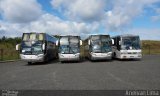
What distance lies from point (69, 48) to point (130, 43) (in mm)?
7011

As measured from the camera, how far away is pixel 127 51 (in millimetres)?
34188

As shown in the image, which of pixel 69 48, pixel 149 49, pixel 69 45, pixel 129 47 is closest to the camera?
pixel 69 48

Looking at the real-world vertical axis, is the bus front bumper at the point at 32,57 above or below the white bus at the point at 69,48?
below

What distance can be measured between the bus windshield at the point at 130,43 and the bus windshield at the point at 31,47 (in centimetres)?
950

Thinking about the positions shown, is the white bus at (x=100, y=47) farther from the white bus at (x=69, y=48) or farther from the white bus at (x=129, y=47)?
the white bus at (x=69, y=48)

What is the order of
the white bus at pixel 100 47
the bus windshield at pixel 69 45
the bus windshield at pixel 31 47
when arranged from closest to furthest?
the bus windshield at pixel 31 47 → the bus windshield at pixel 69 45 → the white bus at pixel 100 47

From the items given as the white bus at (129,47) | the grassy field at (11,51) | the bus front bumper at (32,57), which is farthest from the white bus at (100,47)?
the grassy field at (11,51)

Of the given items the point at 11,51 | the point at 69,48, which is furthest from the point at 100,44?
the point at 11,51

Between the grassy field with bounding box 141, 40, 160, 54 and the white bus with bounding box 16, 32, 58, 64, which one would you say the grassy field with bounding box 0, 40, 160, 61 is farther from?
the white bus with bounding box 16, 32, 58, 64

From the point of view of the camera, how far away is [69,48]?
33.1 m

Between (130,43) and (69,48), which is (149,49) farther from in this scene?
(69,48)

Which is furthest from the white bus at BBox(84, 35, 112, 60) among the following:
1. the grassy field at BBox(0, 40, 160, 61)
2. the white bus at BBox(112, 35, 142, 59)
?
the grassy field at BBox(0, 40, 160, 61)

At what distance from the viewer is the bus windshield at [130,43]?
34312 mm

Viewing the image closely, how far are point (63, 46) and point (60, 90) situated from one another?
21.1 meters
